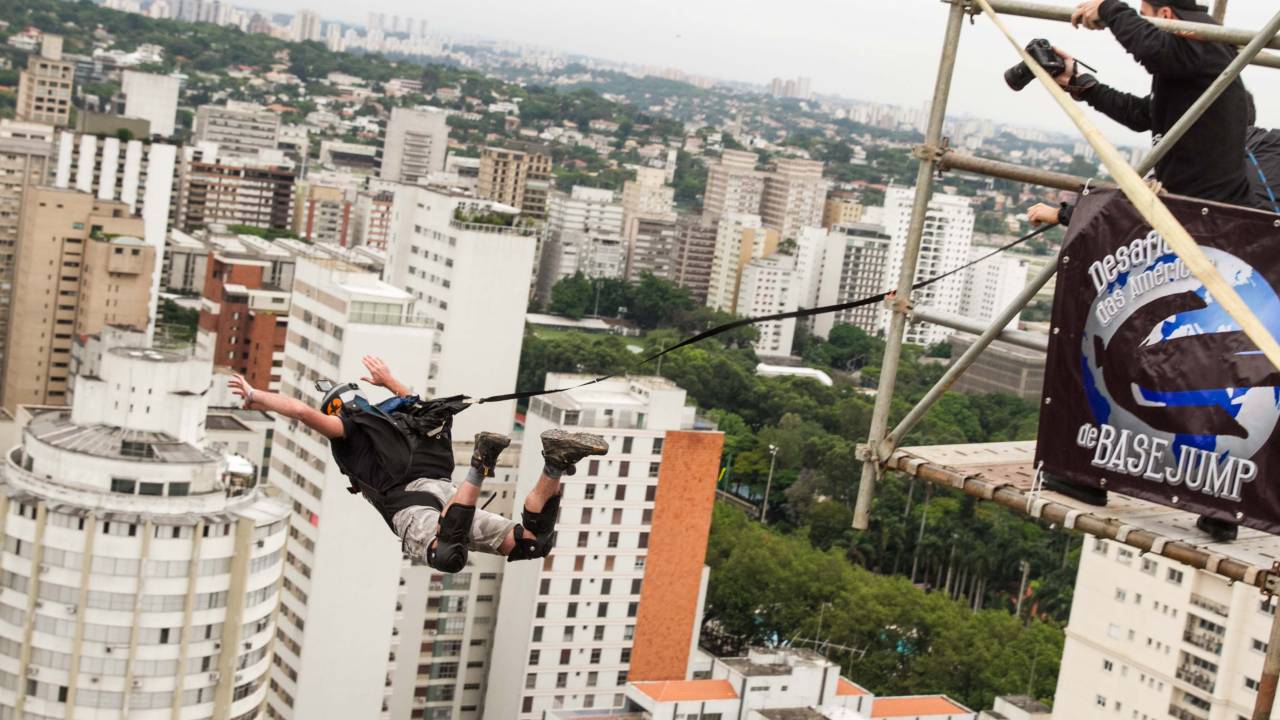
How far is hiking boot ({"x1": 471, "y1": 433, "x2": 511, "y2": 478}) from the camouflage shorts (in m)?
0.32

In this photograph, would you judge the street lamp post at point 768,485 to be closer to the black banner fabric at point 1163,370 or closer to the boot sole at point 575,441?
the boot sole at point 575,441

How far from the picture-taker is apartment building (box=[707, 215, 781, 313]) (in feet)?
214

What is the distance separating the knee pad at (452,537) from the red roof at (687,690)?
1475cm

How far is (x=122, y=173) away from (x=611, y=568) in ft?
90.4

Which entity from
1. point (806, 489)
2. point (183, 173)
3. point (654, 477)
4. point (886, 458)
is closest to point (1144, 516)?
point (886, 458)

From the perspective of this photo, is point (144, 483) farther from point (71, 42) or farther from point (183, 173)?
point (71, 42)

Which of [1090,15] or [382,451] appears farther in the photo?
[382,451]

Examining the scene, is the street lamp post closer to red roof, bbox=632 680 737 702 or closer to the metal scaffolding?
red roof, bbox=632 680 737 702

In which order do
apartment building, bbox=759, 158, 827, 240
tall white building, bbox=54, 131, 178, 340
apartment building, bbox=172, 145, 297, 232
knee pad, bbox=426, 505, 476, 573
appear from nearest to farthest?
knee pad, bbox=426, 505, 476, 573, tall white building, bbox=54, 131, 178, 340, apartment building, bbox=172, 145, 297, 232, apartment building, bbox=759, 158, 827, 240

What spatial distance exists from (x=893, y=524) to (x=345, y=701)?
16.0 metres

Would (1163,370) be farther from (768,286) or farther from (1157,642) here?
(768,286)

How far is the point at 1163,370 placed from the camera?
13.2ft

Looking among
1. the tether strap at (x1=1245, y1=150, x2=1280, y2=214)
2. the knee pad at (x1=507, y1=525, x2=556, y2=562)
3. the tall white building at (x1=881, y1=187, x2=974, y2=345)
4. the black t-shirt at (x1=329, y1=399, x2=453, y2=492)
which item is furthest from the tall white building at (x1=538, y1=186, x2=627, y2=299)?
Answer: the tether strap at (x1=1245, y1=150, x2=1280, y2=214)

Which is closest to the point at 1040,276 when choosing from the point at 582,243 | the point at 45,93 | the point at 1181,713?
the point at 1181,713
